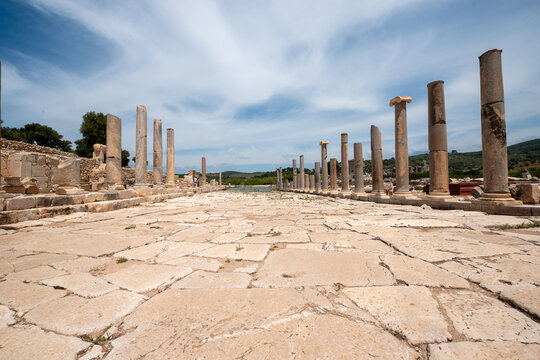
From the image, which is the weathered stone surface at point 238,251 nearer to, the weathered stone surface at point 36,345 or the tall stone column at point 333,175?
the weathered stone surface at point 36,345

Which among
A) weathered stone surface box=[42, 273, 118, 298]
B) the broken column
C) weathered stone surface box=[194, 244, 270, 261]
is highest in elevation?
the broken column

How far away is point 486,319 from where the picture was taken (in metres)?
1.31

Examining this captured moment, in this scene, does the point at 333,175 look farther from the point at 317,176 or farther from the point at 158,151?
the point at 158,151

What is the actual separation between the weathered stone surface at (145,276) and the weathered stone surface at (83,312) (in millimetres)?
141

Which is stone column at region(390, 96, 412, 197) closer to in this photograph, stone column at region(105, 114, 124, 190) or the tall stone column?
the tall stone column

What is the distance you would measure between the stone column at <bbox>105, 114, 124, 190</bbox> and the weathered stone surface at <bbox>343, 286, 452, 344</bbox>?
987cm

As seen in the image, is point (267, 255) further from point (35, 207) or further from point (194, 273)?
point (35, 207)

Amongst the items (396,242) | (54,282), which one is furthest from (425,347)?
(54,282)

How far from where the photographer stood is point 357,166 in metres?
12.3

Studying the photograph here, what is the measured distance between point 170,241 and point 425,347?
2978 mm

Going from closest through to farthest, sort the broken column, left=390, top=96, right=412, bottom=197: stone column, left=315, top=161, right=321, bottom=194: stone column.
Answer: the broken column → left=390, top=96, right=412, bottom=197: stone column → left=315, top=161, right=321, bottom=194: stone column

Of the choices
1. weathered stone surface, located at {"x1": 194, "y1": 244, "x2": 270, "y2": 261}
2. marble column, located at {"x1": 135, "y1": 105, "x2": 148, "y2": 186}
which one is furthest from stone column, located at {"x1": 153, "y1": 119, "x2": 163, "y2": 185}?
weathered stone surface, located at {"x1": 194, "y1": 244, "x2": 270, "y2": 261}

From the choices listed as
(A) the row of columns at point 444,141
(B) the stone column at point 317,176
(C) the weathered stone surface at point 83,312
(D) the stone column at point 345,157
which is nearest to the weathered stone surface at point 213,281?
(C) the weathered stone surface at point 83,312

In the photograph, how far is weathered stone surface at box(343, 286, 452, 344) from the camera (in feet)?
3.94
